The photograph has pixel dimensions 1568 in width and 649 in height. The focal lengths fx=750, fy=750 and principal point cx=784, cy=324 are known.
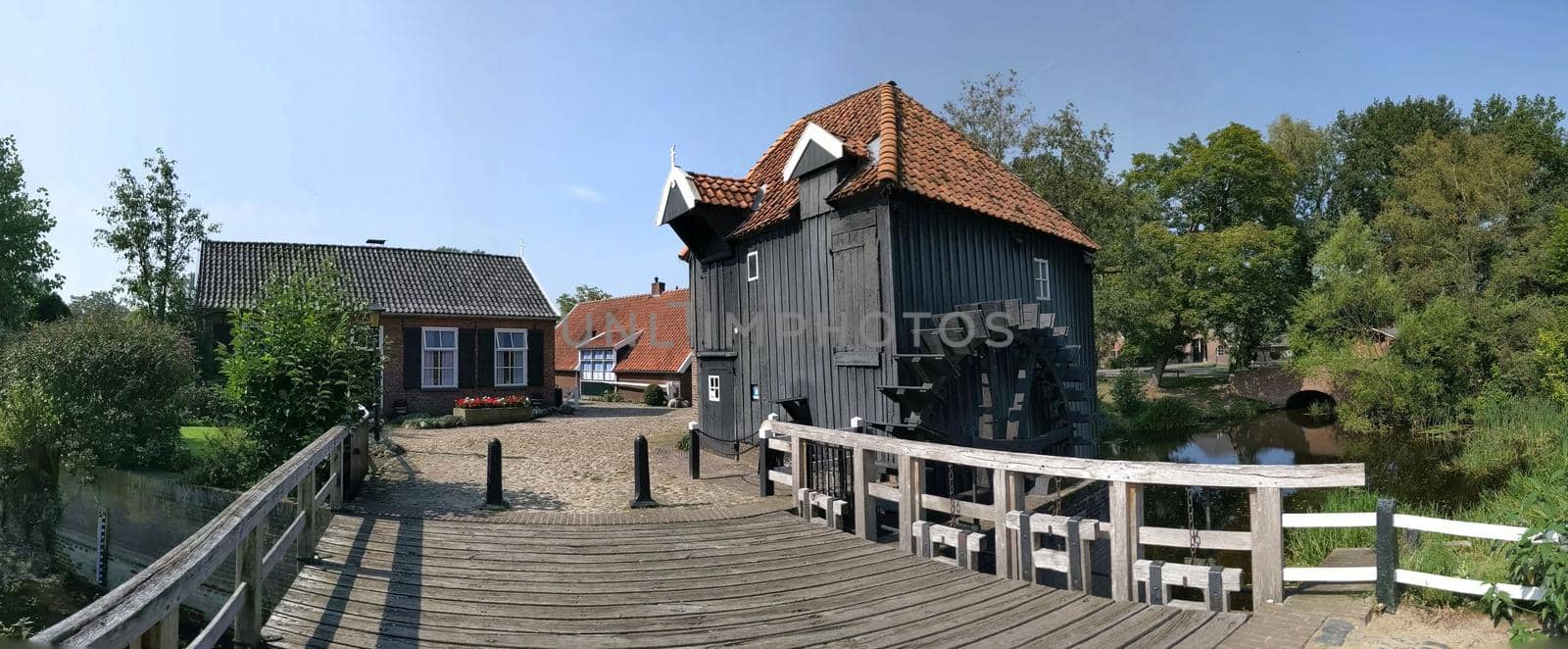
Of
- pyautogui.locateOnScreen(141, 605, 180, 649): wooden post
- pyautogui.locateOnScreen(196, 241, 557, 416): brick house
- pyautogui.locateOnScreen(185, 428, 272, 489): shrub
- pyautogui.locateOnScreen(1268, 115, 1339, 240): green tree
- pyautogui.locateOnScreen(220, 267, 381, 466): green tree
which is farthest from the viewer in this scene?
pyautogui.locateOnScreen(1268, 115, 1339, 240): green tree

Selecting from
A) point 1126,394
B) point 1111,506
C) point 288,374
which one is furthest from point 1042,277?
point 1126,394

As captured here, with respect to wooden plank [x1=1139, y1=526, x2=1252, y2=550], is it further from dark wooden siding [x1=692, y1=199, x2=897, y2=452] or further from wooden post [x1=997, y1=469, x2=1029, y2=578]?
dark wooden siding [x1=692, y1=199, x2=897, y2=452]

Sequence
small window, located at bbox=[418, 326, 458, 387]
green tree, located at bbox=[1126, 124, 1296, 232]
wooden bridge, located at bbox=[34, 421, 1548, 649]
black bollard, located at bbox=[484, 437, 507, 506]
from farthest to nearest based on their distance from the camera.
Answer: green tree, located at bbox=[1126, 124, 1296, 232] < small window, located at bbox=[418, 326, 458, 387] < black bollard, located at bbox=[484, 437, 507, 506] < wooden bridge, located at bbox=[34, 421, 1548, 649]

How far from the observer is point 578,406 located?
26.0 m

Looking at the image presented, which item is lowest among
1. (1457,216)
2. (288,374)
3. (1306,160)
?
(288,374)

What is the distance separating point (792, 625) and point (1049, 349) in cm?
963

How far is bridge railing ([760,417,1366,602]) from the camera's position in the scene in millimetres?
4867

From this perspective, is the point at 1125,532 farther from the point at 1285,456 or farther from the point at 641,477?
the point at 1285,456

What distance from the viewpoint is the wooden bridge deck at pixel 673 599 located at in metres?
4.82

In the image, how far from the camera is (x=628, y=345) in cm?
3231

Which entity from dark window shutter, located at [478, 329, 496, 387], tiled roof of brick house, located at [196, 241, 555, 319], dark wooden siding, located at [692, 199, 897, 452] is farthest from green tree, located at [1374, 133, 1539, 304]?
dark window shutter, located at [478, 329, 496, 387]

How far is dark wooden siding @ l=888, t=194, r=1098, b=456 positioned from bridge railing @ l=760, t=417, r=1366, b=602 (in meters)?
4.09

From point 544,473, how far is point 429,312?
11516mm

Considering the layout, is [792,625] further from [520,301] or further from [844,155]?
[520,301]
